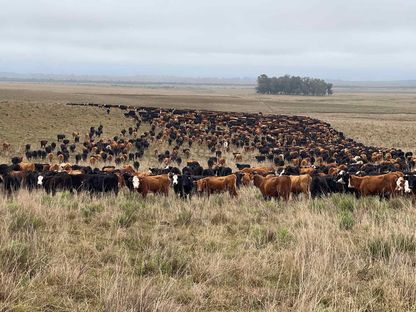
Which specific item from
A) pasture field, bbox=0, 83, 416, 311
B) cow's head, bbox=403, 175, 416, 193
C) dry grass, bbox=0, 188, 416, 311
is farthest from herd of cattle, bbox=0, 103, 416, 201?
dry grass, bbox=0, 188, 416, 311

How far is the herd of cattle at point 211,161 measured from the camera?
13.8 metres

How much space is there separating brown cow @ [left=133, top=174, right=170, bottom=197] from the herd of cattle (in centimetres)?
3

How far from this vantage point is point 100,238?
7574mm

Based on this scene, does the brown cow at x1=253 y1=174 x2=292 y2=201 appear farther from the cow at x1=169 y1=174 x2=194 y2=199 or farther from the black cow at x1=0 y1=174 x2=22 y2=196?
the black cow at x1=0 y1=174 x2=22 y2=196

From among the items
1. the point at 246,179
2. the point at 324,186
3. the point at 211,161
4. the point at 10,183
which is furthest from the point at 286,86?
the point at 10,183

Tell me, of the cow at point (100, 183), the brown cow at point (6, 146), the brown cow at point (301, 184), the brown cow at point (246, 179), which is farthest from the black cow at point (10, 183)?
the brown cow at point (6, 146)

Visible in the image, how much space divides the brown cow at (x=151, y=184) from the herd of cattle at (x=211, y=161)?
33mm

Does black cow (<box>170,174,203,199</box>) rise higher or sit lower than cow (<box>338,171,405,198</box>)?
lower

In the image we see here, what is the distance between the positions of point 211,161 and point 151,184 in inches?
446

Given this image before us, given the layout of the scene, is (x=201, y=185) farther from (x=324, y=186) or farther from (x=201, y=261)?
(x=201, y=261)

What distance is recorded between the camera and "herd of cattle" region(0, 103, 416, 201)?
1379cm

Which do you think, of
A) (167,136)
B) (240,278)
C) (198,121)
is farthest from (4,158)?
(240,278)

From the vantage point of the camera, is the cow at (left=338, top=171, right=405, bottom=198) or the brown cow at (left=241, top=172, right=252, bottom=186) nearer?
the cow at (left=338, top=171, right=405, bottom=198)

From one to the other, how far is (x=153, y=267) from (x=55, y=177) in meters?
9.63
